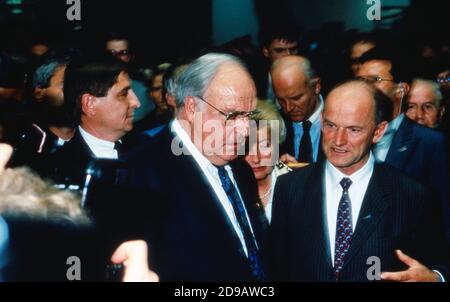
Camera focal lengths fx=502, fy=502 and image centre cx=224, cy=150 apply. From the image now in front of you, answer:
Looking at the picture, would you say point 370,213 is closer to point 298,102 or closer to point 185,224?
point 185,224

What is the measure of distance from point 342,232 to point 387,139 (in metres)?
0.78

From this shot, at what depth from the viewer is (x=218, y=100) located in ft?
5.25

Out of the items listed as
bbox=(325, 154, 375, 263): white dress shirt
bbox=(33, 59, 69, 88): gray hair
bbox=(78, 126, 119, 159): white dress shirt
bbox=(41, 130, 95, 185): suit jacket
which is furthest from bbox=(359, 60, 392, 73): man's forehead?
bbox=(41, 130, 95, 185): suit jacket

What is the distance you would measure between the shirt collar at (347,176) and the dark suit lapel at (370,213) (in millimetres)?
55

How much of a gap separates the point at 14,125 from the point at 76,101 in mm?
336

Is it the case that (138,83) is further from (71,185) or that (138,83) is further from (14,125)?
(71,185)

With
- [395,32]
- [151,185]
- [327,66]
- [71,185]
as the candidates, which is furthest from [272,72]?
[395,32]

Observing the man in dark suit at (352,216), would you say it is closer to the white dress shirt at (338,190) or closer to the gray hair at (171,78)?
the white dress shirt at (338,190)

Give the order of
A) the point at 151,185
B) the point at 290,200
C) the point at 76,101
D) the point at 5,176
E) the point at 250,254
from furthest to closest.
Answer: the point at 76,101
the point at 290,200
the point at 250,254
the point at 151,185
the point at 5,176

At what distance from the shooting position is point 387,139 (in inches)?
89.7

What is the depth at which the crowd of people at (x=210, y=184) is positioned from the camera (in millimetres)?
1135

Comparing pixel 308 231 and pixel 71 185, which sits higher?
pixel 71 185

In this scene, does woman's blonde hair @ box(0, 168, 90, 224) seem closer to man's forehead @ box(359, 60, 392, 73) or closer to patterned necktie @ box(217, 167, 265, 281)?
patterned necktie @ box(217, 167, 265, 281)

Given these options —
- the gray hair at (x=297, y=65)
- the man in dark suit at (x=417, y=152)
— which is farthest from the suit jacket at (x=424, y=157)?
the gray hair at (x=297, y=65)
